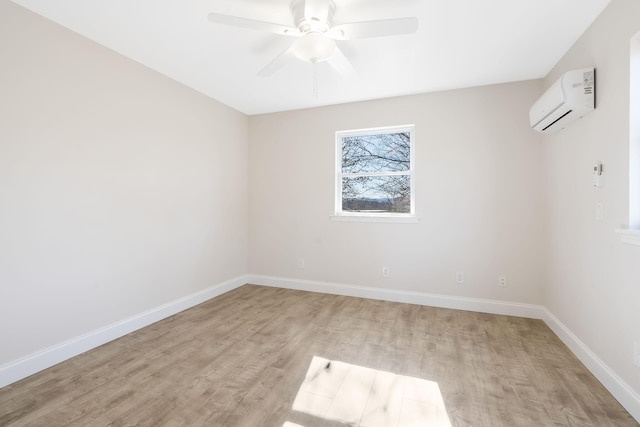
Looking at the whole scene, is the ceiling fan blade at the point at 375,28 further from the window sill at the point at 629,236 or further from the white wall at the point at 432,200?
the white wall at the point at 432,200

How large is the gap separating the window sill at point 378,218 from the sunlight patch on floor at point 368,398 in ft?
6.19

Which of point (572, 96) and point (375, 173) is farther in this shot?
point (375, 173)

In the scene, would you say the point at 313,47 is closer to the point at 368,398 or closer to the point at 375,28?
the point at 375,28

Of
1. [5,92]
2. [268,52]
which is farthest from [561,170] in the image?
[5,92]

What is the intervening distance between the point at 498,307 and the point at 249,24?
3546 mm

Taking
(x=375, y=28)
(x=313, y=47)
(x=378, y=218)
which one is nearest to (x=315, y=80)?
(x=313, y=47)

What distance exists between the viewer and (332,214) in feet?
12.8

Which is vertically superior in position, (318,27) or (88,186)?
(318,27)

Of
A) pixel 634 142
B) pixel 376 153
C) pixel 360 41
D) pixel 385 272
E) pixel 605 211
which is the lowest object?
pixel 385 272

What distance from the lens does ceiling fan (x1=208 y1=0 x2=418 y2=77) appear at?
5.47ft

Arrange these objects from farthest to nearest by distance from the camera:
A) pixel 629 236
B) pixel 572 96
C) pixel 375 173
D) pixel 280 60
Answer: pixel 375 173 < pixel 280 60 < pixel 572 96 < pixel 629 236

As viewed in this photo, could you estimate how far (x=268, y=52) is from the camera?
250 cm

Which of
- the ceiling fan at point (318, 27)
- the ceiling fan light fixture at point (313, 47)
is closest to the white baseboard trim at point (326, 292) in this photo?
the ceiling fan at point (318, 27)

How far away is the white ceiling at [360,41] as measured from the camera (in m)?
1.94
